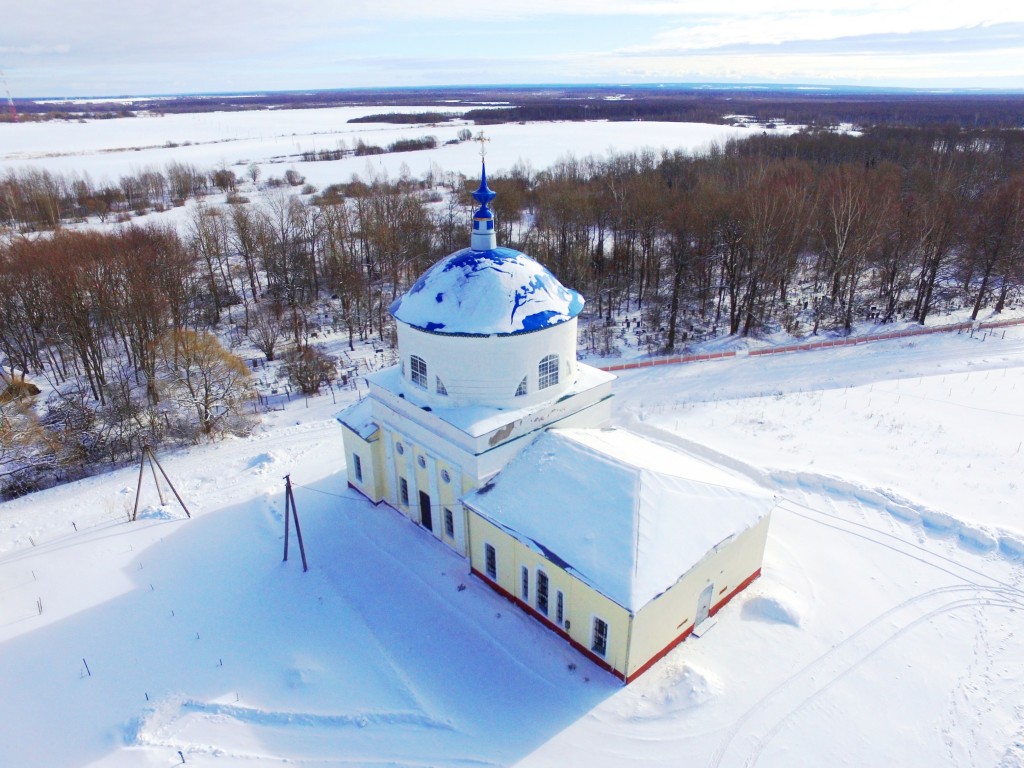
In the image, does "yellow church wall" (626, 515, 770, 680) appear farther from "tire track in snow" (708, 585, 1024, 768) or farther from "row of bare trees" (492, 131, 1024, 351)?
"row of bare trees" (492, 131, 1024, 351)

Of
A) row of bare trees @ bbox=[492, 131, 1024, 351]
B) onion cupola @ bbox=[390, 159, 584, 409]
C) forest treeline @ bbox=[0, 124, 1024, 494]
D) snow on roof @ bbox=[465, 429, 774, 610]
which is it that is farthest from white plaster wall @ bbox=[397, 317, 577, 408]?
row of bare trees @ bbox=[492, 131, 1024, 351]

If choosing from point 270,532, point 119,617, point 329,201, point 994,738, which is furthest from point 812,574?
point 329,201

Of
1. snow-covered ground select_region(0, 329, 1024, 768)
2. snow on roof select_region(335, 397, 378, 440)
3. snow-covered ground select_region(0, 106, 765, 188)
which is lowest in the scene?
snow-covered ground select_region(0, 329, 1024, 768)

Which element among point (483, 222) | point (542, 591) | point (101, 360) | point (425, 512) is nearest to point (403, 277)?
point (101, 360)

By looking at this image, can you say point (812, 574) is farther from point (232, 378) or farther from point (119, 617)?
point (232, 378)

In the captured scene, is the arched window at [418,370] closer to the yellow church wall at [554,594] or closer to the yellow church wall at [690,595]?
the yellow church wall at [554,594]

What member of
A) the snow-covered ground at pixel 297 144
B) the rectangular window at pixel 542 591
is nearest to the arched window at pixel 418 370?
the rectangular window at pixel 542 591

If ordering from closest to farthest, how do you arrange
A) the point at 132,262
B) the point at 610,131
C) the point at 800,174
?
the point at 132,262
the point at 800,174
the point at 610,131
